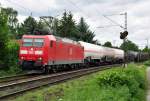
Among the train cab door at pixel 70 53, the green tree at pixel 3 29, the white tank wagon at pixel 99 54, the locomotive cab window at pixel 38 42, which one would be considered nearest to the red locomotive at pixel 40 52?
the locomotive cab window at pixel 38 42

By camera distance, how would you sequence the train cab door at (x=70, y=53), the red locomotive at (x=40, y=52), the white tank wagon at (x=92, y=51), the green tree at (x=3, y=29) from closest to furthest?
the red locomotive at (x=40, y=52), the green tree at (x=3, y=29), the train cab door at (x=70, y=53), the white tank wagon at (x=92, y=51)

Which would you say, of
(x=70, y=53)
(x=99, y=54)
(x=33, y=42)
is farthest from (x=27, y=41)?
(x=99, y=54)

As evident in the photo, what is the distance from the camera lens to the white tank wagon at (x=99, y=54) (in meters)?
47.6

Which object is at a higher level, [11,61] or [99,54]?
[99,54]

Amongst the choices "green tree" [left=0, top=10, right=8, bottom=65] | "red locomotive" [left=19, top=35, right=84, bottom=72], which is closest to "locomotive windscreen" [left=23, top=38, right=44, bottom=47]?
"red locomotive" [left=19, top=35, right=84, bottom=72]

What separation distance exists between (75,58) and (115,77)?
23.6m

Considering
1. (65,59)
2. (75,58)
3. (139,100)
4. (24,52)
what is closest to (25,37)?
(24,52)

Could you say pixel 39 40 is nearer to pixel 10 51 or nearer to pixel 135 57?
pixel 10 51

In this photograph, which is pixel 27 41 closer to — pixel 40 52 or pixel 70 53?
pixel 40 52

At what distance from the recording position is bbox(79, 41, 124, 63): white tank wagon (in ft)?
156

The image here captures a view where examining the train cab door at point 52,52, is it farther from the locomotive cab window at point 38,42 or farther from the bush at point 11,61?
the bush at point 11,61

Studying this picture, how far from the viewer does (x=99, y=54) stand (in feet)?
181

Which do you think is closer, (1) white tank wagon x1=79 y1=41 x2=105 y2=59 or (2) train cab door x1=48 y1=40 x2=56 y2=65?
(2) train cab door x1=48 y1=40 x2=56 y2=65

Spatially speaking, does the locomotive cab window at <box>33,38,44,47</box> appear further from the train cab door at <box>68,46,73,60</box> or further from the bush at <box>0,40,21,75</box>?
the train cab door at <box>68,46,73,60</box>
